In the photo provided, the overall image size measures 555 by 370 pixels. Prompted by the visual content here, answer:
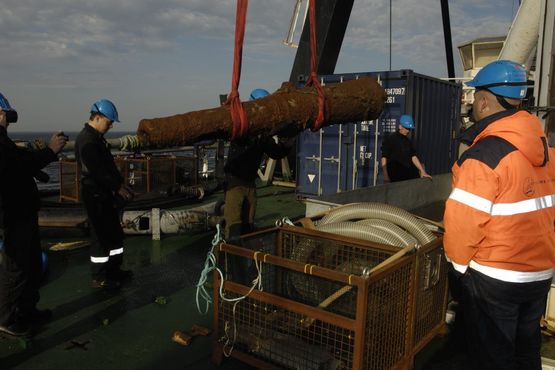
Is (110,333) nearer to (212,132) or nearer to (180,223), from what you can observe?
(212,132)

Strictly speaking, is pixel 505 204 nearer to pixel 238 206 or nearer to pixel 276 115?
pixel 276 115

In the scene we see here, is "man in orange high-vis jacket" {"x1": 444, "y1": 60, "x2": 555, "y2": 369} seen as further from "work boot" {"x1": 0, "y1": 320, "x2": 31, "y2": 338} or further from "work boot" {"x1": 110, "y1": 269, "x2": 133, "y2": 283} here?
"work boot" {"x1": 110, "y1": 269, "x2": 133, "y2": 283}

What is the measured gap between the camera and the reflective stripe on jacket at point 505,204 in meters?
2.21

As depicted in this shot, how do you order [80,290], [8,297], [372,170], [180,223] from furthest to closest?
[372,170], [180,223], [80,290], [8,297]

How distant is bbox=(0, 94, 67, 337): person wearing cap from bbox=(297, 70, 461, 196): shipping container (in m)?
5.13

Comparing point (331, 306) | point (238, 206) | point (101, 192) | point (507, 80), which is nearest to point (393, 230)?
point (331, 306)

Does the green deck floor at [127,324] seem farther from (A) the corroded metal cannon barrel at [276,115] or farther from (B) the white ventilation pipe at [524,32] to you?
(B) the white ventilation pipe at [524,32]

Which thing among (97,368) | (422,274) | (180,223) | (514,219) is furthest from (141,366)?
(180,223)

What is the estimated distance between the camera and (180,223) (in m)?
6.66

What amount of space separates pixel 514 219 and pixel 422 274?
111 centimetres

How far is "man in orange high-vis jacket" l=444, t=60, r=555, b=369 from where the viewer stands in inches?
87.6

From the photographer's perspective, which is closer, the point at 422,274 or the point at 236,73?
the point at 236,73

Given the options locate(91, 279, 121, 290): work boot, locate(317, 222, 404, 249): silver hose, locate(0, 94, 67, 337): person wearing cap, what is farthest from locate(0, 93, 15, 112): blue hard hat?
locate(317, 222, 404, 249): silver hose

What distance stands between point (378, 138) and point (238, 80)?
6.23m
